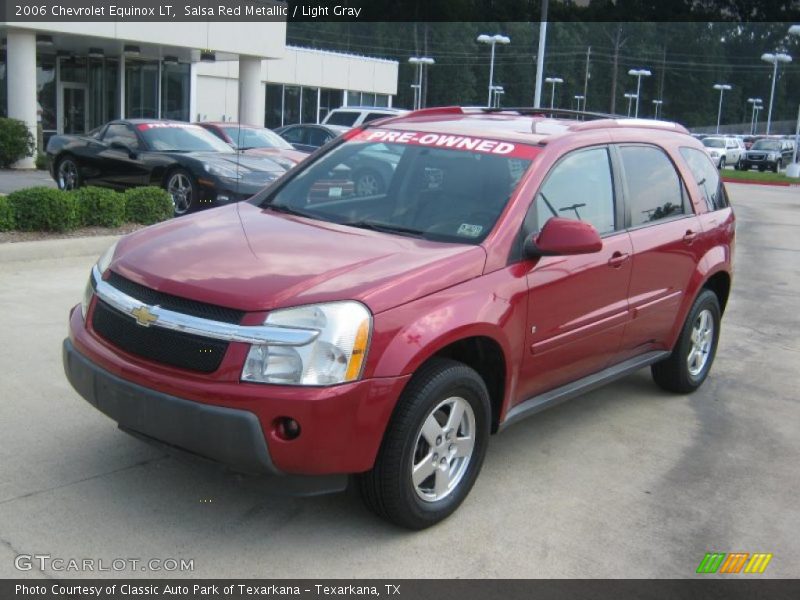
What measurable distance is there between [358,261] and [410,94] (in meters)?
75.3

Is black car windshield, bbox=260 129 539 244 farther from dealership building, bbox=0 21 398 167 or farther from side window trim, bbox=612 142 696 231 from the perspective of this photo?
dealership building, bbox=0 21 398 167

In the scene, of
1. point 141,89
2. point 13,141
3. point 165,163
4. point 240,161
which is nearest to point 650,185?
point 240,161

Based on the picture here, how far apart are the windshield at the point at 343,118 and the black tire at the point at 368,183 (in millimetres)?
19384

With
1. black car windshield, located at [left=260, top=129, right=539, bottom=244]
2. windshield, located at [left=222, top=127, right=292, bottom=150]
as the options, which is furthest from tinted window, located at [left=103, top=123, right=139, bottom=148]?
black car windshield, located at [left=260, top=129, right=539, bottom=244]

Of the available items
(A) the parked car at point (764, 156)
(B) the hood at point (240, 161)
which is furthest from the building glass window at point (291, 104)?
(B) the hood at point (240, 161)

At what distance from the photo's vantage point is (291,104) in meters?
40.6

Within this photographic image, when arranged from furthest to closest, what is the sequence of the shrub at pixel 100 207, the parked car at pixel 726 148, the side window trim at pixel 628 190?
the parked car at pixel 726 148 → the shrub at pixel 100 207 → the side window trim at pixel 628 190

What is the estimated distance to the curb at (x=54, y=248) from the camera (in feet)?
28.7

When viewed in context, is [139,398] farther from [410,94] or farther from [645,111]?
[645,111]

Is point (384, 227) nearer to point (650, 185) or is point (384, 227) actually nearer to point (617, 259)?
point (617, 259)

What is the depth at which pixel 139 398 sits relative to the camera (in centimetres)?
348

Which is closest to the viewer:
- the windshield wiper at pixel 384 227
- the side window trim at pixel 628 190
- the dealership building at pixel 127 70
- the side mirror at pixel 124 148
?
the windshield wiper at pixel 384 227

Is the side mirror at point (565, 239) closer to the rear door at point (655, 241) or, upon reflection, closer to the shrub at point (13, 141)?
the rear door at point (655, 241)

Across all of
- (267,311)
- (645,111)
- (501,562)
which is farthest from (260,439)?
(645,111)
